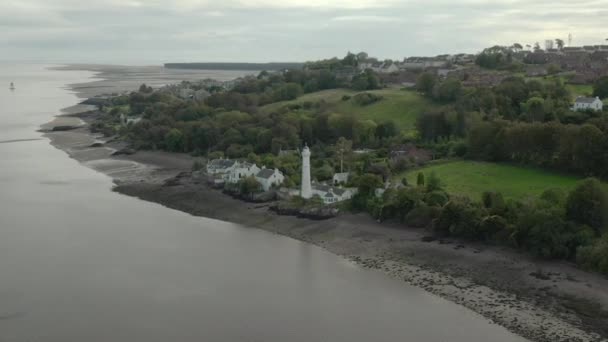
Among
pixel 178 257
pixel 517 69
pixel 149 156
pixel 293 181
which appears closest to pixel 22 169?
pixel 149 156

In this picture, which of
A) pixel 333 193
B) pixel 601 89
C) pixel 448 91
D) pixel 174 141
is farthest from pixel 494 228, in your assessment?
pixel 174 141

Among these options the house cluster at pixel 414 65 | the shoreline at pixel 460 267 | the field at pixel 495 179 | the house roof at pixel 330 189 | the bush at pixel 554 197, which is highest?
the house cluster at pixel 414 65

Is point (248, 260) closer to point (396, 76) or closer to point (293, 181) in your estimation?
point (293, 181)

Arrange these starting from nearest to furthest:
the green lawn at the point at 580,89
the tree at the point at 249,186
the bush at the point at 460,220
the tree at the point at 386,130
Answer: the bush at the point at 460,220 → the tree at the point at 249,186 → the tree at the point at 386,130 → the green lawn at the point at 580,89

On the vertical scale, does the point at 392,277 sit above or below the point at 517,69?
below

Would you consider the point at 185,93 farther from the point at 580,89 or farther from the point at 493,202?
the point at 493,202

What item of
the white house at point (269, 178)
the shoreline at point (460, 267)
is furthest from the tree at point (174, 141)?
the white house at point (269, 178)

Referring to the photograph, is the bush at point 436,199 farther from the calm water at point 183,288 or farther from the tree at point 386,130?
the tree at point 386,130
